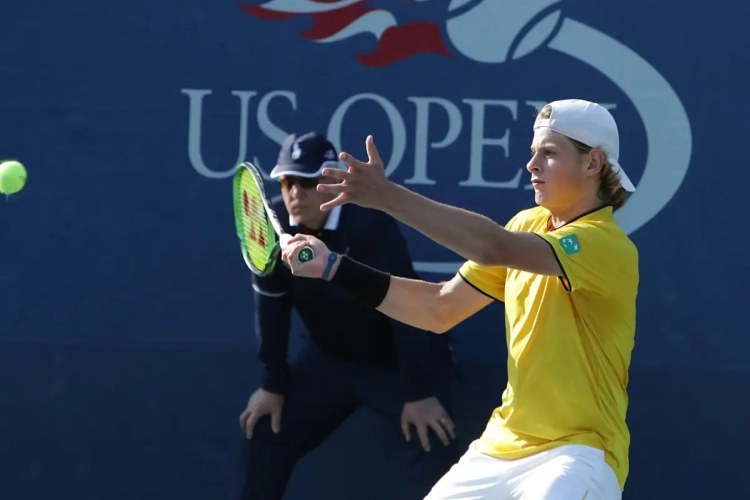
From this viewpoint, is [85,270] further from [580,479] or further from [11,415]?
A: [580,479]

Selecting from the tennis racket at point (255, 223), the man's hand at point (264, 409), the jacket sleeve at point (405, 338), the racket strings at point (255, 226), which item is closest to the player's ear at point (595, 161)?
the tennis racket at point (255, 223)

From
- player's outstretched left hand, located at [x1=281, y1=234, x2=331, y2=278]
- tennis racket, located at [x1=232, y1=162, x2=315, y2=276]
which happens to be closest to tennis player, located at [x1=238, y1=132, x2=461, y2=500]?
tennis racket, located at [x1=232, y1=162, x2=315, y2=276]

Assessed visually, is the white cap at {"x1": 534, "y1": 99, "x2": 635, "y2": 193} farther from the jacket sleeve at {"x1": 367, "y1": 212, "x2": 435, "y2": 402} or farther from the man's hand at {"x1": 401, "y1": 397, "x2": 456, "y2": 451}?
the man's hand at {"x1": 401, "y1": 397, "x2": 456, "y2": 451}

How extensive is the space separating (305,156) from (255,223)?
406 mm

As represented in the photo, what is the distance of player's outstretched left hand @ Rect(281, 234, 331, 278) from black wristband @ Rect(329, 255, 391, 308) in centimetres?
6

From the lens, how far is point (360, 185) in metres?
2.74

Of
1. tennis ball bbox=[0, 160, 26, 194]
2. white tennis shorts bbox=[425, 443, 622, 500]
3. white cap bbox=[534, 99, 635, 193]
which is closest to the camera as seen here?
white tennis shorts bbox=[425, 443, 622, 500]

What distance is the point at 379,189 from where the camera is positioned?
275 centimetres

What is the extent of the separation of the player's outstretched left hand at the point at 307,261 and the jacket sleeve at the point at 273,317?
1.07 metres

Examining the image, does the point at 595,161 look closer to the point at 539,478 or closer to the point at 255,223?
the point at 539,478

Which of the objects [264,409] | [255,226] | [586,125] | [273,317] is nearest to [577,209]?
[586,125]

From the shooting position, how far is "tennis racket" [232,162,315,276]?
363 centimetres

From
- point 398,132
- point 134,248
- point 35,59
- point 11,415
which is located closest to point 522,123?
point 398,132

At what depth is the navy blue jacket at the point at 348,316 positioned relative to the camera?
4219mm
